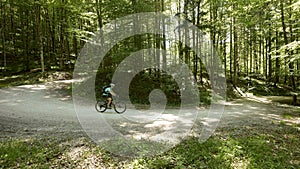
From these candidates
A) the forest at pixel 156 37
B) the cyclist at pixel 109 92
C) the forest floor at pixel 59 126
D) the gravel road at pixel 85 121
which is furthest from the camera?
the forest at pixel 156 37

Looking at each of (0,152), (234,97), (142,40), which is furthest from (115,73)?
(0,152)

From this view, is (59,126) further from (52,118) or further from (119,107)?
(119,107)

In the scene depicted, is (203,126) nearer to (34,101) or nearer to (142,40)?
(34,101)

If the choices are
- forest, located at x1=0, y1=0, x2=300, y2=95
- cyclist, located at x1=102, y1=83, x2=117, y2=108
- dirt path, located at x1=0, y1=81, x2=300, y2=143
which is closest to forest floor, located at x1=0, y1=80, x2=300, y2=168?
dirt path, located at x1=0, y1=81, x2=300, y2=143

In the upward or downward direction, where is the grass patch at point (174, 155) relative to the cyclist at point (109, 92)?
downward

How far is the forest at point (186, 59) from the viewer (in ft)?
19.5

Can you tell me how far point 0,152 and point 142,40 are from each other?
12881 millimetres

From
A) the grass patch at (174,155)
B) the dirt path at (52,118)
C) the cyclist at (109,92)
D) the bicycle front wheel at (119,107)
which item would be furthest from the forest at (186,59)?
the cyclist at (109,92)

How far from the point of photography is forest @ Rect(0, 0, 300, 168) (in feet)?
19.5

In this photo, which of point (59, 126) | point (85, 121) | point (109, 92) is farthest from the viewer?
point (109, 92)

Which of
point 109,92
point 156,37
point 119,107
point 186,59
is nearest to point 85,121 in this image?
point 109,92

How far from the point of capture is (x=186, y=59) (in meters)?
17.5

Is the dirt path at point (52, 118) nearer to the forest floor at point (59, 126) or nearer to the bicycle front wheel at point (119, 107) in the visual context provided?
the forest floor at point (59, 126)

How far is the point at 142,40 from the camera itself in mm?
16984
